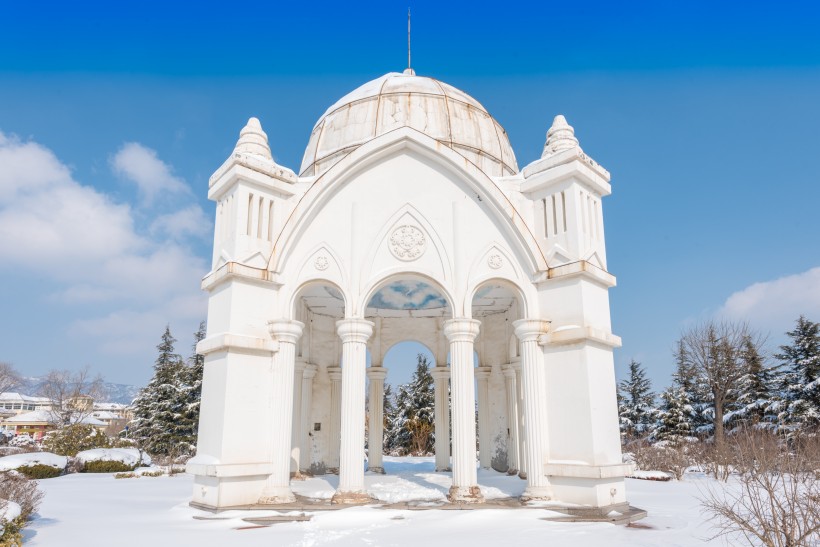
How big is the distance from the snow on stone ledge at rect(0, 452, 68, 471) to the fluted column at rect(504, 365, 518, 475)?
1713cm

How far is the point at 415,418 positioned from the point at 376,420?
17520 millimetres

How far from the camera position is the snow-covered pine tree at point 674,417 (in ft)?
103

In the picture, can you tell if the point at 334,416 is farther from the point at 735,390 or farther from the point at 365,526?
the point at 735,390

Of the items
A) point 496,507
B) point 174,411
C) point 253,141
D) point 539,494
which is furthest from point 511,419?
point 174,411

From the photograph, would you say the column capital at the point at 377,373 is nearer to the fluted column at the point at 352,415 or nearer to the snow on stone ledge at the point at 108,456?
the fluted column at the point at 352,415

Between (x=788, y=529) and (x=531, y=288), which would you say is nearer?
(x=788, y=529)

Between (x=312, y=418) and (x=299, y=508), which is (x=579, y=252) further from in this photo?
(x=312, y=418)

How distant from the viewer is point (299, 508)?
12422 millimetres

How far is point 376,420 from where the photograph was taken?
20281mm

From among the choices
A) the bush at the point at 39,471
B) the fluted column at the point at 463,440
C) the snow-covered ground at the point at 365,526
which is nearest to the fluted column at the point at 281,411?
the snow-covered ground at the point at 365,526

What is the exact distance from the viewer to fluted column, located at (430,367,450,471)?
20.4 meters

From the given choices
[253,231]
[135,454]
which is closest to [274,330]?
[253,231]

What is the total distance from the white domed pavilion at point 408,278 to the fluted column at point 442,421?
6.60m

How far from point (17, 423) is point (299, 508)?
100578 millimetres
